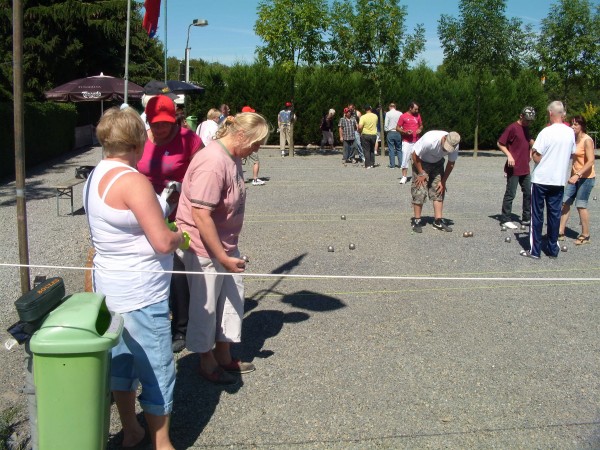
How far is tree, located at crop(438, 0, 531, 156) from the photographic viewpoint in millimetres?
22203

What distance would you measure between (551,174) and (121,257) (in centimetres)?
629

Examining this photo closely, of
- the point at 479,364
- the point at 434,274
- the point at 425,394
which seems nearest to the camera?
the point at 425,394

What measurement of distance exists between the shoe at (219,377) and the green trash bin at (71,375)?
4.85 ft

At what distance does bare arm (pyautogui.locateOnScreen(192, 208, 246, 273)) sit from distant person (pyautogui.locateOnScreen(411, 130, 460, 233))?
5280mm

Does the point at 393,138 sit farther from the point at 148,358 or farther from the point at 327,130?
the point at 148,358

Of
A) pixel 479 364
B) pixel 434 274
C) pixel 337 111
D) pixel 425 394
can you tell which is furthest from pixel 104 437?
pixel 337 111

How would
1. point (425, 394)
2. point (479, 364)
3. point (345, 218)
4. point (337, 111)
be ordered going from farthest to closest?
point (337, 111)
point (345, 218)
point (479, 364)
point (425, 394)

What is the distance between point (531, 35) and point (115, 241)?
78.5 feet

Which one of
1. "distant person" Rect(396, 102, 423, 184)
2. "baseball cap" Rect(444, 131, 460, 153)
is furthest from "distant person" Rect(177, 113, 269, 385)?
"distant person" Rect(396, 102, 423, 184)

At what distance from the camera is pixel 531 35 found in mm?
23828

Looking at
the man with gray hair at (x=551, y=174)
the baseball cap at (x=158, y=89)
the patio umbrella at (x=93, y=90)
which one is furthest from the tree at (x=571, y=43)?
the baseball cap at (x=158, y=89)

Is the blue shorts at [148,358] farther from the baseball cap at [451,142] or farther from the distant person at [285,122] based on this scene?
the distant person at [285,122]

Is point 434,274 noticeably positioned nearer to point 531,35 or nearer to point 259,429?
point 259,429

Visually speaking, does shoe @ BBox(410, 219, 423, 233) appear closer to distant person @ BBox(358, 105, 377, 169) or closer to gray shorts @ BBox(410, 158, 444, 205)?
gray shorts @ BBox(410, 158, 444, 205)
